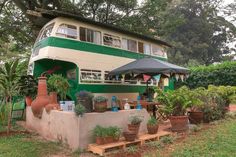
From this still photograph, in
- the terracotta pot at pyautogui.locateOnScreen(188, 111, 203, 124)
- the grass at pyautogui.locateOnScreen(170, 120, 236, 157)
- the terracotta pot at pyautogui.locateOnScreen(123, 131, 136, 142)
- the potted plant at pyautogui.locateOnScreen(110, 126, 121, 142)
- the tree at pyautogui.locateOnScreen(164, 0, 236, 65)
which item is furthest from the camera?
the tree at pyautogui.locateOnScreen(164, 0, 236, 65)

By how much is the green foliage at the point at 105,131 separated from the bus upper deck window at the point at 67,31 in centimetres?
629

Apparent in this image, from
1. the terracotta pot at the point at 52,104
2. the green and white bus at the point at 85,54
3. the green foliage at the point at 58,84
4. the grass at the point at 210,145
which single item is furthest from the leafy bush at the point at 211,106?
the terracotta pot at the point at 52,104

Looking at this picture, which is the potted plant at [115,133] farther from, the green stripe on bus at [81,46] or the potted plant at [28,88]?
the green stripe on bus at [81,46]

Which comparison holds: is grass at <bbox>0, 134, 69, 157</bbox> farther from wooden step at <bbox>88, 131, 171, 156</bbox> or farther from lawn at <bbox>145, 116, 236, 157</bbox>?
lawn at <bbox>145, 116, 236, 157</bbox>

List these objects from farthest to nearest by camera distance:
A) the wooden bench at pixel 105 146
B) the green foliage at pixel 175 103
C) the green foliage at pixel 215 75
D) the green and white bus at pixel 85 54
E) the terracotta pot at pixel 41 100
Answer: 1. the green foliage at pixel 215 75
2. the green and white bus at pixel 85 54
3. the terracotta pot at pixel 41 100
4. the green foliage at pixel 175 103
5. the wooden bench at pixel 105 146

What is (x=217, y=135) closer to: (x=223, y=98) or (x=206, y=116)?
(x=206, y=116)

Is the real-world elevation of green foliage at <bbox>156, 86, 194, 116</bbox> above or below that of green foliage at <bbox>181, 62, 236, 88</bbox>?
below

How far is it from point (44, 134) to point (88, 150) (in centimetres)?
263

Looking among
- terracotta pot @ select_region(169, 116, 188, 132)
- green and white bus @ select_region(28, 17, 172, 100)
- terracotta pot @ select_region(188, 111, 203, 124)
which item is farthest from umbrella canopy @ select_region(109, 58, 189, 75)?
terracotta pot @ select_region(169, 116, 188, 132)

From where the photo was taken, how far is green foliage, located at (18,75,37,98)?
10571 mm

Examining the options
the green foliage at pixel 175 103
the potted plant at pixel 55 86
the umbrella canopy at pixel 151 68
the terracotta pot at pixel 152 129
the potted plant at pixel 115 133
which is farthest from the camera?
the umbrella canopy at pixel 151 68

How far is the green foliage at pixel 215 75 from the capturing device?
20.3m

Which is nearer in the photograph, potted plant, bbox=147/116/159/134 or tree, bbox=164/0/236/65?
potted plant, bbox=147/116/159/134

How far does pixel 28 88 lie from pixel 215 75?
16202 millimetres
